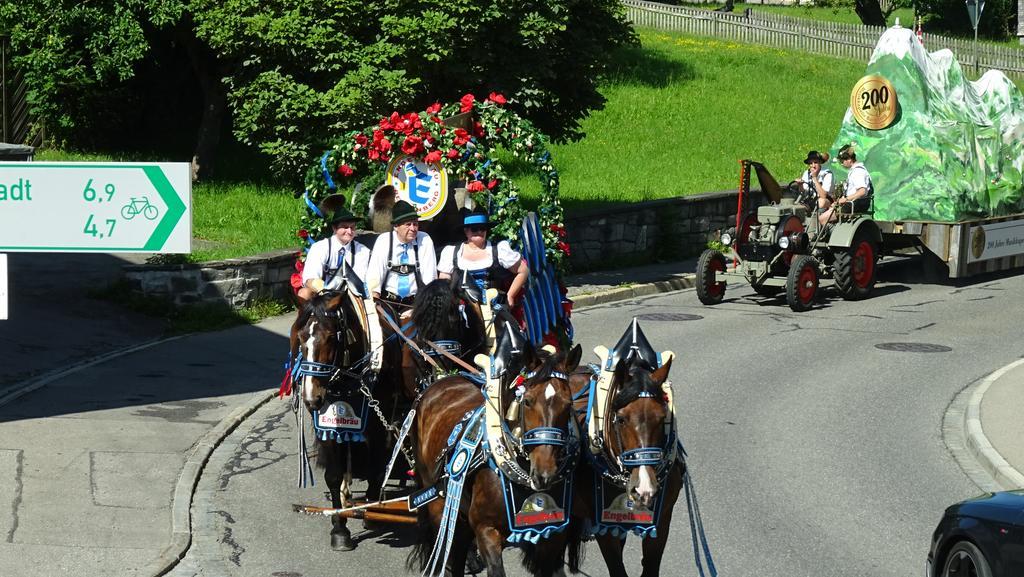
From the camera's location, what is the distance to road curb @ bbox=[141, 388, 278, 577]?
365 inches

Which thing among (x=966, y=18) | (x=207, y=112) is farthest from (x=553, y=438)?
(x=966, y=18)

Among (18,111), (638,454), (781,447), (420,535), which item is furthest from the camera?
(18,111)

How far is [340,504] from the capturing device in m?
9.73

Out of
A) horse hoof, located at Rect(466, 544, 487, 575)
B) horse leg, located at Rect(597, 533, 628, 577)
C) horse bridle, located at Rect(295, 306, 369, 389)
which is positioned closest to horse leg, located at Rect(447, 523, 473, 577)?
horse hoof, located at Rect(466, 544, 487, 575)

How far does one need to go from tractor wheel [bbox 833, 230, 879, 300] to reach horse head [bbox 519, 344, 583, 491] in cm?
1466

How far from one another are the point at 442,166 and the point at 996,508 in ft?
21.3

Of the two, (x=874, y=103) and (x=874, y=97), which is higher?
(x=874, y=97)

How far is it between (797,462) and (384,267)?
4411 mm

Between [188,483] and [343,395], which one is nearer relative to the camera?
[343,395]

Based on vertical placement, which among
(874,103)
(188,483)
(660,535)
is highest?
(874,103)

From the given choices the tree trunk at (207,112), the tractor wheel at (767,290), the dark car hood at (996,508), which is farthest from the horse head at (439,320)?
the tree trunk at (207,112)

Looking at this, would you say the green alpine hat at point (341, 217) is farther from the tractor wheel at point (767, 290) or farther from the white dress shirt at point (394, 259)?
the tractor wheel at point (767, 290)

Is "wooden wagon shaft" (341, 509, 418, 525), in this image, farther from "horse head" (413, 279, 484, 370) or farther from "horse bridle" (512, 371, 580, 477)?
"horse bridle" (512, 371, 580, 477)

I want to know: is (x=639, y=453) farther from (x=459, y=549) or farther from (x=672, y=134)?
(x=672, y=134)
